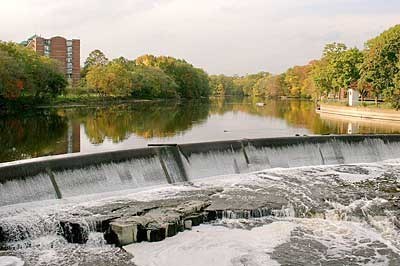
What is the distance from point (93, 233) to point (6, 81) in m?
31.1

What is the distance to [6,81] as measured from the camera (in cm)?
3688

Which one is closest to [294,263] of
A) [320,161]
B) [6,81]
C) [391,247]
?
[391,247]

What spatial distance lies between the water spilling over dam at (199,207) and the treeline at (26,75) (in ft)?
86.3

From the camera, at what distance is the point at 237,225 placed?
402 inches

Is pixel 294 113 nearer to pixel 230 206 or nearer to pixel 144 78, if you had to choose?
pixel 144 78

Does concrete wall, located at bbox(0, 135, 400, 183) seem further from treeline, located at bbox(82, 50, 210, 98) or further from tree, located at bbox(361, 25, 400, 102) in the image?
treeline, located at bbox(82, 50, 210, 98)

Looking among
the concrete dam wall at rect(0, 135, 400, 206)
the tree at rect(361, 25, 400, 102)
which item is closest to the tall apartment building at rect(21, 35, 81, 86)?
the tree at rect(361, 25, 400, 102)

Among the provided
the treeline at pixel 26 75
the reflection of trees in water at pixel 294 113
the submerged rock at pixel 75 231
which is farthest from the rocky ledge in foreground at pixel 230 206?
the treeline at pixel 26 75

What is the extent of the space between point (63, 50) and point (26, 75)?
7480cm

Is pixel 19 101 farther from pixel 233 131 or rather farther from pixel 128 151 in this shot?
pixel 128 151

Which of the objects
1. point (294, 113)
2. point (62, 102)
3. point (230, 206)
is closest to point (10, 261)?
point (230, 206)

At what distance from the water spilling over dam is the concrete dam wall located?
1.3 inches

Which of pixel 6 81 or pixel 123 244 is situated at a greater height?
pixel 6 81

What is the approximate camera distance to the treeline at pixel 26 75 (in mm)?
37344
